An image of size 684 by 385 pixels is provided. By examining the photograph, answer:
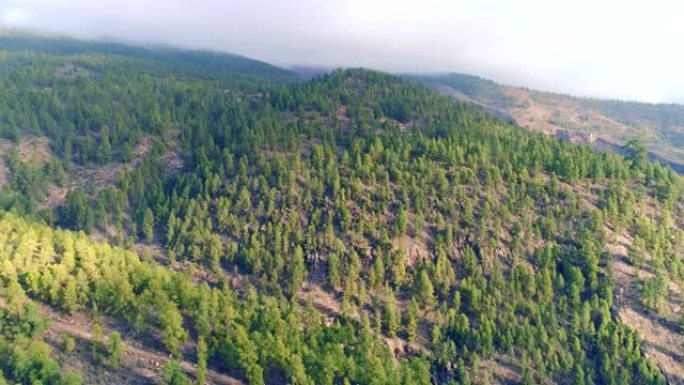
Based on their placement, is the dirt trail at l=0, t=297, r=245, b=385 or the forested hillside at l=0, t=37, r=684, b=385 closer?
the dirt trail at l=0, t=297, r=245, b=385

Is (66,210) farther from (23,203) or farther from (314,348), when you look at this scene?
(314,348)

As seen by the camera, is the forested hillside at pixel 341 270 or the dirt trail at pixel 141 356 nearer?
the dirt trail at pixel 141 356

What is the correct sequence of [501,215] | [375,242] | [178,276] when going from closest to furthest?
[178,276], [375,242], [501,215]

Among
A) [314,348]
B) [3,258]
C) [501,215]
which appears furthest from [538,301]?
[3,258]

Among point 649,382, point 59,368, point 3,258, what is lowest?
point 649,382

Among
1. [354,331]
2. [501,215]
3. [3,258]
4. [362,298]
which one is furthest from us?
[501,215]
